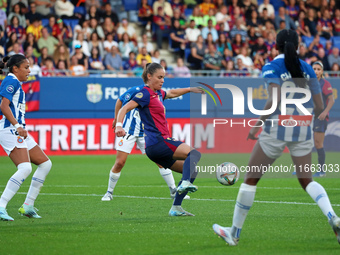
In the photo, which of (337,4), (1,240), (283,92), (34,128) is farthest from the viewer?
(337,4)

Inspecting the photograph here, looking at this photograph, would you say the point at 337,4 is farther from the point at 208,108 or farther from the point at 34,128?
the point at 34,128

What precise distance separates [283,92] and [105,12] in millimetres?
18206

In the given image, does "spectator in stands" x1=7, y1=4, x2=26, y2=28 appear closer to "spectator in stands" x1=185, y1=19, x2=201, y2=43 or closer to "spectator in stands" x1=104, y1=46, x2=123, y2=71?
"spectator in stands" x1=104, y1=46, x2=123, y2=71

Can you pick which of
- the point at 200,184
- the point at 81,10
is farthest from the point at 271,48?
the point at 200,184

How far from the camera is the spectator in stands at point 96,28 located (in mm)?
22719

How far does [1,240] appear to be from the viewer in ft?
22.4

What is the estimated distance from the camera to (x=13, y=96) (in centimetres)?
838

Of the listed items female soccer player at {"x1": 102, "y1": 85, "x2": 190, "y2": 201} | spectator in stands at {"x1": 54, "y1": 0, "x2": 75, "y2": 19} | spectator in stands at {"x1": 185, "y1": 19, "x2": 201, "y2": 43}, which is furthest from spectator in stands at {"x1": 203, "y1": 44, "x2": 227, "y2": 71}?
female soccer player at {"x1": 102, "y1": 85, "x2": 190, "y2": 201}

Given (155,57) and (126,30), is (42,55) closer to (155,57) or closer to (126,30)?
(126,30)

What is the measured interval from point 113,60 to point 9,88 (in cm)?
1408

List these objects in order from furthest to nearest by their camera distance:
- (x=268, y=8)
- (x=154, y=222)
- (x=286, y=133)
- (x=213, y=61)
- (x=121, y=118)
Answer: (x=268, y=8)
(x=213, y=61)
(x=154, y=222)
(x=121, y=118)
(x=286, y=133)

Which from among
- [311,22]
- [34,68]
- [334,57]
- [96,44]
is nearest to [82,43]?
[96,44]

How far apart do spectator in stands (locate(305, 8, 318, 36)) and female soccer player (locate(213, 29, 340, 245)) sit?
21540 millimetres

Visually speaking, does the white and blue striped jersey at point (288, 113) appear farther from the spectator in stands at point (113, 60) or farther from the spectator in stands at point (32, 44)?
the spectator in stands at point (113, 60)
